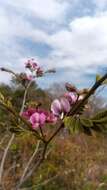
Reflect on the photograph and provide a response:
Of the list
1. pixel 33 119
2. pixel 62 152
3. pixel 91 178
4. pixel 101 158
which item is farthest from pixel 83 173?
pixel 33 119

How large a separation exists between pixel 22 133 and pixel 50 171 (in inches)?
219

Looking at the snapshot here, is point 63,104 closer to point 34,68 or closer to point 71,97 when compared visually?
point 71,97

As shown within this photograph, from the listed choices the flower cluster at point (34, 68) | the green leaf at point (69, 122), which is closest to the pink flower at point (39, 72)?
the flower cluster at point (34, 68)

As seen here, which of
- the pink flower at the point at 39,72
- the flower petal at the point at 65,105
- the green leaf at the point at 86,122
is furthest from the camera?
the pink flower at the point at 39,72

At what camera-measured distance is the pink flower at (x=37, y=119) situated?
1357 millimetres

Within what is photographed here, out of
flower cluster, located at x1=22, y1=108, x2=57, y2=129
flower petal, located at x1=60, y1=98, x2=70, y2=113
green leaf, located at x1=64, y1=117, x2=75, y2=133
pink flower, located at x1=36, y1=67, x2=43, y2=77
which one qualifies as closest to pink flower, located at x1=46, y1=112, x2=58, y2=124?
flower cluster, located at x1=22, y1=108, x2=57, y2=129

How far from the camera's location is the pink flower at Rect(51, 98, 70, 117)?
1267 millimetres

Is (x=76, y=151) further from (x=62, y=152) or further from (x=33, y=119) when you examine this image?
(x=33, y=119)

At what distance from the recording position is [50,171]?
6773 mm

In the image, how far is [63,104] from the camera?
50.2 inches

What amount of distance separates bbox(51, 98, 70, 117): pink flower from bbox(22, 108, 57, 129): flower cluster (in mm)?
67

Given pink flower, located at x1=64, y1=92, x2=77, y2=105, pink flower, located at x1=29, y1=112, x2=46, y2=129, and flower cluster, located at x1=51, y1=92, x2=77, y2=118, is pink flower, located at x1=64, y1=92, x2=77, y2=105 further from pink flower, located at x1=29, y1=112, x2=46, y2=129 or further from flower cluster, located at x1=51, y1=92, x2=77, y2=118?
pink flower, located at x1=29, y1=112, x2=46, y2=129

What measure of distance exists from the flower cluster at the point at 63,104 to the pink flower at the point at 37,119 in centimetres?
8

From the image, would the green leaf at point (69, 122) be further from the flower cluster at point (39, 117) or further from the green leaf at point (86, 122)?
the flower cluster at point (39, 117)
